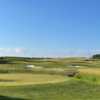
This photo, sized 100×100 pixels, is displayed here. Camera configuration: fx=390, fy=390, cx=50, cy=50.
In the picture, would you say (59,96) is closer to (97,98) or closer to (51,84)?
(97,98)

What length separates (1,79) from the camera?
52844mm

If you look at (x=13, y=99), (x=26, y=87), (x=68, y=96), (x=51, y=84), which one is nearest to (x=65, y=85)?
(x=51, y=84)

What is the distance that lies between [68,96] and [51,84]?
8.35 meters

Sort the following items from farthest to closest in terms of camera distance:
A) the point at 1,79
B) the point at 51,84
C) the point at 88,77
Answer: the point at 88,77, the point at 1,79, the point at 51,84

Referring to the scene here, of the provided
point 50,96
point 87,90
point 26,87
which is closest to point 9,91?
point 26,87

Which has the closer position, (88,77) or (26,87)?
(26,87)

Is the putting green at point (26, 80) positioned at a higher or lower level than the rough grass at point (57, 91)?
higher

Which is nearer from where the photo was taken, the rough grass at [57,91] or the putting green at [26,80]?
the rough grass at [57,91]

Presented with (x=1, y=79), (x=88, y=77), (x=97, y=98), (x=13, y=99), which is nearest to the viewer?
(x=13, y=99)

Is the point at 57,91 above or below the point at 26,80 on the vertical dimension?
below

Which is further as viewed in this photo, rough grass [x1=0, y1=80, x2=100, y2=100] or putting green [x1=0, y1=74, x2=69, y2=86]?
putting green [x1=0, y1=74, x2=69, y2=86]

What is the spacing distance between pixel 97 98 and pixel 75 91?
214 inches

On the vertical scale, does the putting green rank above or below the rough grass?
above

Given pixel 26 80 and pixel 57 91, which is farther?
pixel 26 80
